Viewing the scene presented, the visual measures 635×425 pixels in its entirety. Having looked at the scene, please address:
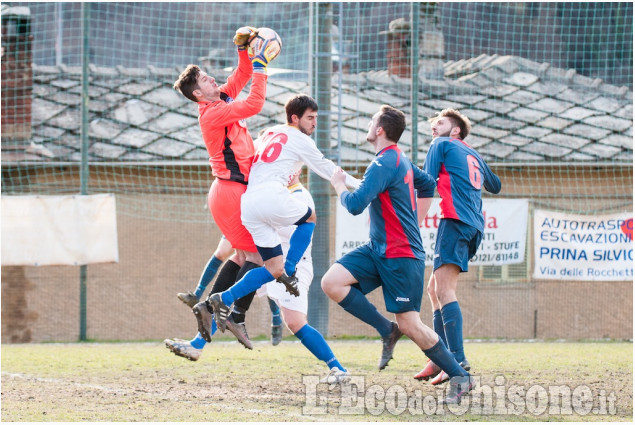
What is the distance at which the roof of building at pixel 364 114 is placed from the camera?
539 inches

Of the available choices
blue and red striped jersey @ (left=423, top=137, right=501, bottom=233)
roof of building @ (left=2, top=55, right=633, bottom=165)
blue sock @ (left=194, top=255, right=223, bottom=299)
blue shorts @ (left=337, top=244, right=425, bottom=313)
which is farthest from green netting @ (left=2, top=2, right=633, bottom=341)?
blue shorts @ (left=337, top=244, right=425, bottom=313)

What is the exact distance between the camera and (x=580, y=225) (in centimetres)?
1254

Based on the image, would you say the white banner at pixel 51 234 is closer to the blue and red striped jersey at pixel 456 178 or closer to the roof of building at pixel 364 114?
the roof of building at pixel 364 114

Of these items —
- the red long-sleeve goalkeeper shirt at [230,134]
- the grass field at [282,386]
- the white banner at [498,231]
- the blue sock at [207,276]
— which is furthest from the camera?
the white banner at [498,231]

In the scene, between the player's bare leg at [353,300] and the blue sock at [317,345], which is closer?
the player's bare leg at [353,300]

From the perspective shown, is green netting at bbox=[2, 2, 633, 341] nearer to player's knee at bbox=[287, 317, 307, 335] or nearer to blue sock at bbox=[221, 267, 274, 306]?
player's knee at bbox=[287, 317, 307, 335]

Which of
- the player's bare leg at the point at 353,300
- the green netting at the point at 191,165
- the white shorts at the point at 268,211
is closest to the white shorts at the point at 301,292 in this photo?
the player's bare leg at the point at 353,300

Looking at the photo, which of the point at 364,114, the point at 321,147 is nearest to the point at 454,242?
the point at 321,147

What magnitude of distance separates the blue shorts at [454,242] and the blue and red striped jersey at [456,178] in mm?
54

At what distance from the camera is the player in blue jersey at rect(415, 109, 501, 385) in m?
6.89

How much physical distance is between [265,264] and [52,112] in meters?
8.63

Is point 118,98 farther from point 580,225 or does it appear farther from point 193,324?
point 580,225

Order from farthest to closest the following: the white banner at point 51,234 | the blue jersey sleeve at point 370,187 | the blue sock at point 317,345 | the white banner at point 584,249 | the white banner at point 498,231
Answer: the white banner at point 584,249 → the white banner at point 498,231 → the white banner at point 51,234 → the blue sock at point 317,345 → the blue jersey sleeve at point 370,187

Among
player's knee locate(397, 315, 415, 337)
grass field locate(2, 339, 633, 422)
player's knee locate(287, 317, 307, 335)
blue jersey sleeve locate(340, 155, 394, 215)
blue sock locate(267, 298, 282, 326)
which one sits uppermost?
blue jersey sleeve locate(340, 155, 394, 215)
